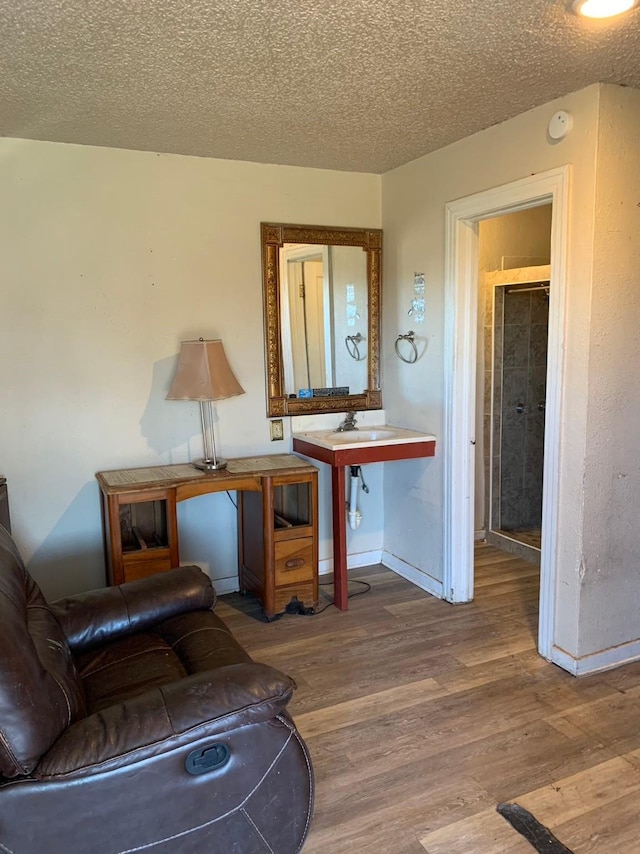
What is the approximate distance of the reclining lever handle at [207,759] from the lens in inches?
58.8

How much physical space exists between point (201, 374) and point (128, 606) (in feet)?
4.23

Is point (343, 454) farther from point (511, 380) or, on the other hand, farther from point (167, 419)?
point (511, 380)

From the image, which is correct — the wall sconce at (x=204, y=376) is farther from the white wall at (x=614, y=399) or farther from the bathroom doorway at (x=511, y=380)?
the bathroom doorway at (x=511, y=380)

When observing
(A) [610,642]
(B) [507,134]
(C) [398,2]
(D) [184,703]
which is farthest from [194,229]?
(A) [610,642]

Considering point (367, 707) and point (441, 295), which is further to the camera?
point (441, 295)

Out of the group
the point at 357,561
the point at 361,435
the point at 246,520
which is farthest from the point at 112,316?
the point at 357,561

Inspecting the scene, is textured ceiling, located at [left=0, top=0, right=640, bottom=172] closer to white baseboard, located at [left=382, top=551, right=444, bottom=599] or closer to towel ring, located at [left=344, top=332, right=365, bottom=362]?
towel ring, located at [left=344, top=332, right=365, bottom=362]

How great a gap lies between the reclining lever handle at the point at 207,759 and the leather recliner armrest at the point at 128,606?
76 cm

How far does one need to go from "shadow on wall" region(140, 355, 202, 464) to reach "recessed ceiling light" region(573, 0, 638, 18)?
231cm

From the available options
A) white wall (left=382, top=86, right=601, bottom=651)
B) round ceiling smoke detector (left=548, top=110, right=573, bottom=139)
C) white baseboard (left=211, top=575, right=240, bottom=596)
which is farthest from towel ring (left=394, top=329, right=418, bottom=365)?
white baseboard (left=211, top=575, right=240, bottom=596)

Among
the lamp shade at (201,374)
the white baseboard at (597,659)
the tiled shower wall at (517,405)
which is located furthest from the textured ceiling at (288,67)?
the white baseboard at (597,659)

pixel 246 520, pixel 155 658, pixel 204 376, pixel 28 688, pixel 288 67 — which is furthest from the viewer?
pixel 246 520

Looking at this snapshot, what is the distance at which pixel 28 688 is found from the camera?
1.41 meters

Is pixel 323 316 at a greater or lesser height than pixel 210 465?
greater
